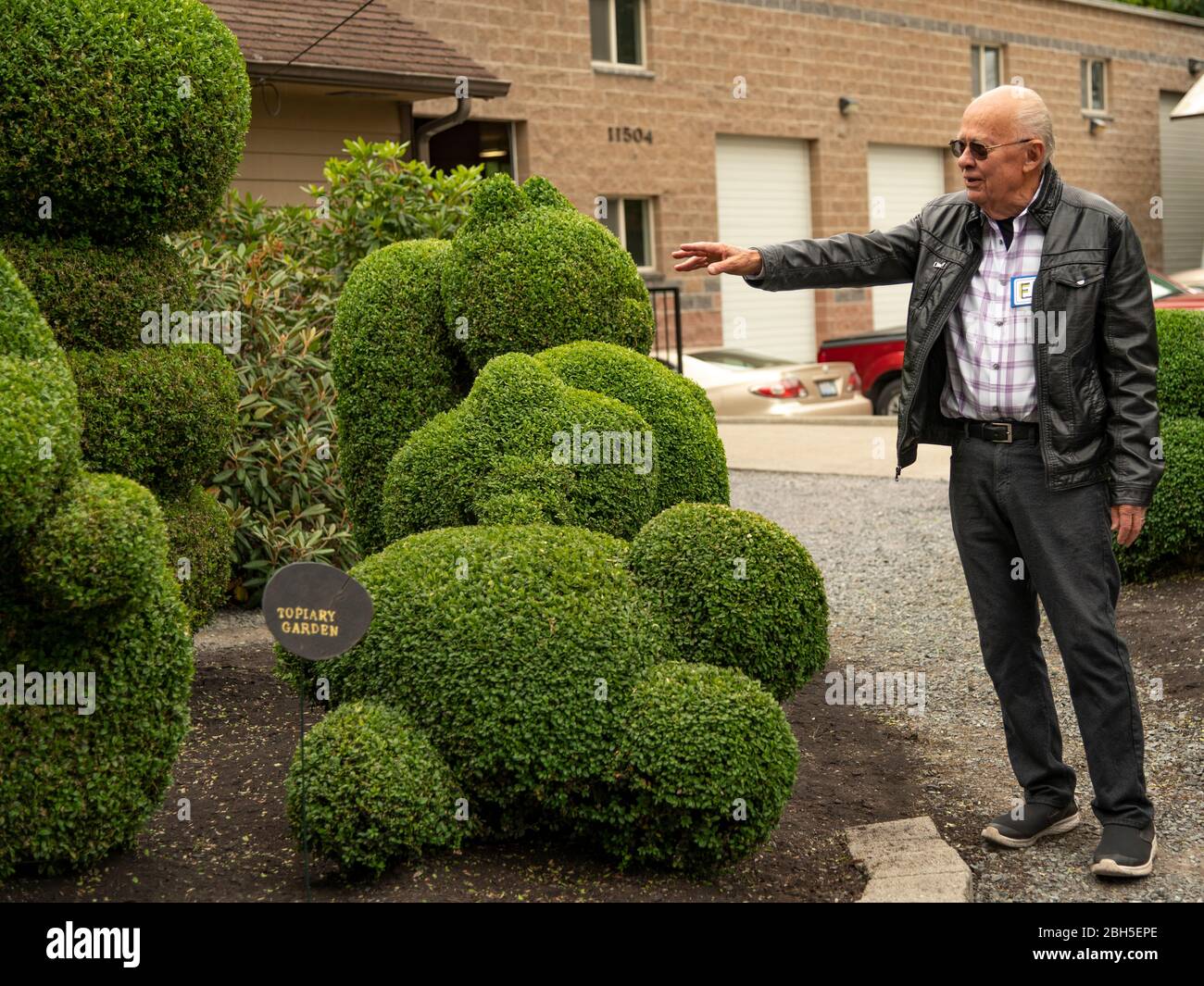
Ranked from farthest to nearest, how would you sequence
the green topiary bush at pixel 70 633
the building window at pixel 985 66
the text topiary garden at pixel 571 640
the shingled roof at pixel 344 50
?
the building window at pixel 985 66 → the shingled roof at pixel 344 50 → the text topiary garden at pixel 571 640 → the green topiary bush at pixel 70 633

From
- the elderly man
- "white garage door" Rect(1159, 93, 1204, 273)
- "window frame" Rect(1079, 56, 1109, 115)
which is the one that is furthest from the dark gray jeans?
"white garage door" Rect(1159, 93, 1204, 273)

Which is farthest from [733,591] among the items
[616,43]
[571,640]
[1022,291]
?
[616,43]

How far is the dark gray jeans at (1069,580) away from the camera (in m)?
3.82

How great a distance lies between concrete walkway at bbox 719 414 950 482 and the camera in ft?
37.0

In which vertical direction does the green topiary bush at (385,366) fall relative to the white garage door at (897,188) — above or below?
below

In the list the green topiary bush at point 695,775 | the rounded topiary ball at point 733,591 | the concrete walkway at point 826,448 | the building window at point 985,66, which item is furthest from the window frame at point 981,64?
the green topiary bush at point 695,775

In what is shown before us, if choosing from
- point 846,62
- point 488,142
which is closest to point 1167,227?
point 846,62

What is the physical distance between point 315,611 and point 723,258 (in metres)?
1.64

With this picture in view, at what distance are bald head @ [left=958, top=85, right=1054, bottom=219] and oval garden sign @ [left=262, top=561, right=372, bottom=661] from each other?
2093 mm

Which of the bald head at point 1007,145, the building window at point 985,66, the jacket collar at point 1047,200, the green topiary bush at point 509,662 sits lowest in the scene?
the green topiary bush at point 509,662

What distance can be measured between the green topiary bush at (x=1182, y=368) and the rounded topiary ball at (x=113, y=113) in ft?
15.6

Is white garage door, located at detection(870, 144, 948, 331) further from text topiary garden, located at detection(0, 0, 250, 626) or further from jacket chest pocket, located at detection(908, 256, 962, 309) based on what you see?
jacket chest pocket, located at detection(908, 256, 962, 309)

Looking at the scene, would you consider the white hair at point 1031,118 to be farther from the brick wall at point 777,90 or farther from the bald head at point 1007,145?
the brick wall at point 777,90

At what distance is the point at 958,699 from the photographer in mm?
5727
